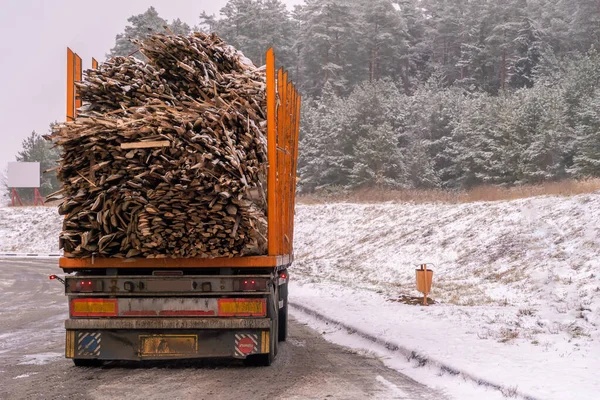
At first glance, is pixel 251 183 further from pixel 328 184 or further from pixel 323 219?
pixel 328 184

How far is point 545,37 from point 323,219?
39811 mm

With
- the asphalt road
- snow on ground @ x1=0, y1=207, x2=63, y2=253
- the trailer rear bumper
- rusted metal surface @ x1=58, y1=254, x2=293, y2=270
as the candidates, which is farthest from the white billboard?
rusted metal surface @ x1=58, y1=254, x2=293, y2=270

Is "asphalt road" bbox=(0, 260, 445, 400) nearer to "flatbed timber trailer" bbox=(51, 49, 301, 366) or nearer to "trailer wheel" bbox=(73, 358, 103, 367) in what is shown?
"trailer wheel" bbox=(73, 358, 103, 367)

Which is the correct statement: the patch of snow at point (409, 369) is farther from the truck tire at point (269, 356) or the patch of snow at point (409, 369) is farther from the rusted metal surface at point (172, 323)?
the rusted metal surface at point (172, 323)

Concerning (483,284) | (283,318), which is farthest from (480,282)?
(283,318)

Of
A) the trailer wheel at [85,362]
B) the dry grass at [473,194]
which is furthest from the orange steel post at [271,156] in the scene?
the dry grass at [473,194]

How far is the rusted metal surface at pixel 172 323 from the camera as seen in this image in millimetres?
6570

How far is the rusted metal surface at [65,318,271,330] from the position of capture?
21.6 ft

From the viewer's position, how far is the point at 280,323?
8820 mm

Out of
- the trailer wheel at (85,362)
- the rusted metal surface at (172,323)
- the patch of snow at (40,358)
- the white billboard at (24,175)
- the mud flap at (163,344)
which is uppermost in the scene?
the white billboard at (24,175)

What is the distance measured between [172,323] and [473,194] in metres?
23.9

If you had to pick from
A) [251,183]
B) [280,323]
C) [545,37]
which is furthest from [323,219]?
[545,37]

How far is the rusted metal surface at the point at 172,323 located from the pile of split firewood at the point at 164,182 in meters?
0.72

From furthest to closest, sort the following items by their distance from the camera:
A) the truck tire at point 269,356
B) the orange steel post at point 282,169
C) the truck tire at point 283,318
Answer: the truck tire at point 283,318
the orange steel post at point 282,169
the truck tire at point 269,356
